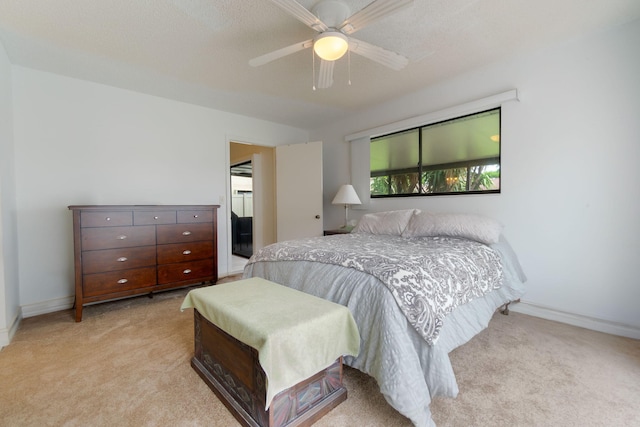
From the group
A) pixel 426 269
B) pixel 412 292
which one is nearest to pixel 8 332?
pixel 412 292

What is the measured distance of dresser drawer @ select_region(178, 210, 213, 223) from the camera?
2.94 metres

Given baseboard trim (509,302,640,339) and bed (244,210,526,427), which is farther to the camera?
baseboard trim (509,302,640,339)

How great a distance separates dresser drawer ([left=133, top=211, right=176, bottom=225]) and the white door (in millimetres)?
1799

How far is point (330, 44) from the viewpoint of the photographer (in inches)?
66.0

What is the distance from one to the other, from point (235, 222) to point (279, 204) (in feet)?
5.99

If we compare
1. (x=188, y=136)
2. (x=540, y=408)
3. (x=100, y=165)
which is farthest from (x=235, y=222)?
(x=540, y=408)

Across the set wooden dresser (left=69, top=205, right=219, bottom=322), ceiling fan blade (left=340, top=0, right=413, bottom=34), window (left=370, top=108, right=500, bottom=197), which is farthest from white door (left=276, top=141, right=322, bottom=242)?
ceiling fan blade (left=340, top=0, right=413, bottom=34)

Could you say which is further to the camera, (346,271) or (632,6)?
(632,6)

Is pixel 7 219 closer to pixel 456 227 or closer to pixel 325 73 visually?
pixel 325 73

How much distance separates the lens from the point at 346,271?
1542 millimetres

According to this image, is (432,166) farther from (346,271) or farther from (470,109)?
(346,271)

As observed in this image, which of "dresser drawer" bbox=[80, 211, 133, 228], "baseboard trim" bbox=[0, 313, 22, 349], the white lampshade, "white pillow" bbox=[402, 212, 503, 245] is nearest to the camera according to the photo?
"baseboard trim" bbox=[0, 313, 22, 349]

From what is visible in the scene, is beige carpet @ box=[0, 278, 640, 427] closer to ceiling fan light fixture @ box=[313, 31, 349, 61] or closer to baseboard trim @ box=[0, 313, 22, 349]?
baseboard trim @ box=[0, 313, 22, 349]

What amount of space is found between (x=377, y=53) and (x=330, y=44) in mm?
395
